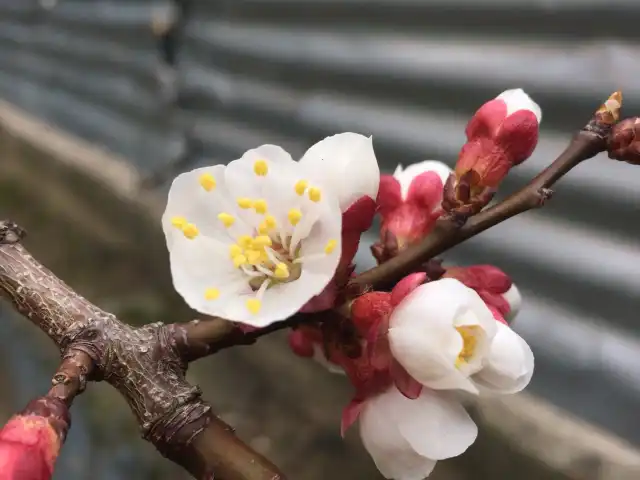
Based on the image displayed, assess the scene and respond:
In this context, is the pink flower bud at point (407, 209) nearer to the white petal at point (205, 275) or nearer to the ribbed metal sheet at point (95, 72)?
the white petal at point (205, 275)

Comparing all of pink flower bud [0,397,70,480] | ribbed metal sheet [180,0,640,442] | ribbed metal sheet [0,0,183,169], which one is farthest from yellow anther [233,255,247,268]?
ribbed metal sheet [0,0,183,169]

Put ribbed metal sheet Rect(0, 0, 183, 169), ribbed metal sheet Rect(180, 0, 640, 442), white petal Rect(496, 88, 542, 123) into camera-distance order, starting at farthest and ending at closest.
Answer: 1. ribbed metal sheet Rect(0, 0, 183, 169)
2. ribbed metal sheet Rect(180, 0, 640, 442)
3. white petal Rect(496, 88, 542, 123)

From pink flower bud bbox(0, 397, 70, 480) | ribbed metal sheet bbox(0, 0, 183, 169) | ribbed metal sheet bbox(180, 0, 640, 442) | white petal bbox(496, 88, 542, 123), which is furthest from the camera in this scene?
ribbed metal sheet bbox(0, 0, 183, 169)

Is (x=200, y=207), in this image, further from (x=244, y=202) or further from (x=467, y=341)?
(x=467, y=341)

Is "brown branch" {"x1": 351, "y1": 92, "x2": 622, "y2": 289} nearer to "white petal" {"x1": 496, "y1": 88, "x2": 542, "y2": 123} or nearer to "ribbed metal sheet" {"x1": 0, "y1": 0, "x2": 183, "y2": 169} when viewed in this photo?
"white petal" {"x1": 496, "y1": 88, "x2": 542, "y2": 123}

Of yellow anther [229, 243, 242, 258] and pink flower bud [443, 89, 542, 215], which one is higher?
pink flower bud [443, 89, 542, 215]

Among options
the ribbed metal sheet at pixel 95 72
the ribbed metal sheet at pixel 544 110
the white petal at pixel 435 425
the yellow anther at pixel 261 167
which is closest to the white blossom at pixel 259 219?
the yellow anther at pixel 261 167

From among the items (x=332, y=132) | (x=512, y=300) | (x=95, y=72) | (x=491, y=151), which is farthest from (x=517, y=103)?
(x=95, y=72)

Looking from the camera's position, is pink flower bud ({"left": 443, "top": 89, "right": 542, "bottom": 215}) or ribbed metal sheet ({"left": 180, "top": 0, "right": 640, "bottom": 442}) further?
ribbed metal sheet ({"left": 180, "top": 0, "right": 640, "bottom": 442})
